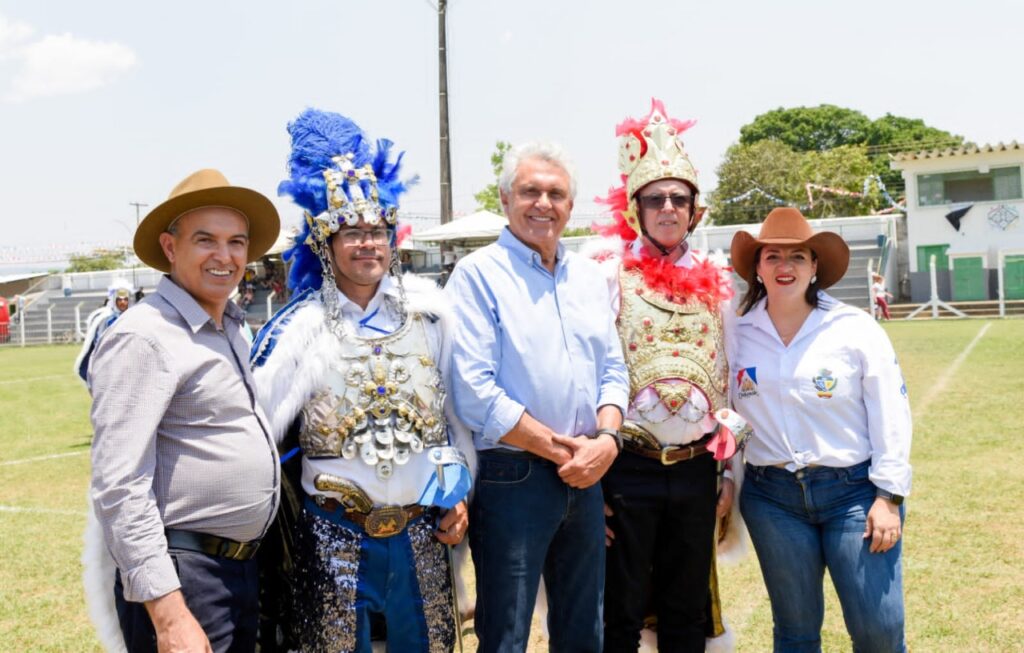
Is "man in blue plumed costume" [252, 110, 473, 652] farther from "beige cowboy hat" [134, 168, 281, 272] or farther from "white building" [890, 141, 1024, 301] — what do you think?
"white building" [890, 141, 1024, 301]

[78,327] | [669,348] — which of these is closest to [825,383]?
[669,348]

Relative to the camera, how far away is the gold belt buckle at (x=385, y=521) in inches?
115

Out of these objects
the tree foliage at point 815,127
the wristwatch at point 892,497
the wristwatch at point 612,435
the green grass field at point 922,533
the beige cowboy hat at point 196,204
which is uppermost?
the tree foliage at point 815,127

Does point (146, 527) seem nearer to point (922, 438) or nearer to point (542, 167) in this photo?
point (542, 167)

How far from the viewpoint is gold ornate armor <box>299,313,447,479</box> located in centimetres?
292

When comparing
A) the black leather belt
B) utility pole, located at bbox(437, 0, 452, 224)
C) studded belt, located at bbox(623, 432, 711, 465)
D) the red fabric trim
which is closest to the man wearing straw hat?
the black leather belt

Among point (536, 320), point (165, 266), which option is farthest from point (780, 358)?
point (165, 266)

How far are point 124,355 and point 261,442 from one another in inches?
18.3

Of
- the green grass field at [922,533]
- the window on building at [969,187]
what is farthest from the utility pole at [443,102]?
the window on building at [969,187]

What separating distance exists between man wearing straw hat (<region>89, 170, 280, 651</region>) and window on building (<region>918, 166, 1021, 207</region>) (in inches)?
1274

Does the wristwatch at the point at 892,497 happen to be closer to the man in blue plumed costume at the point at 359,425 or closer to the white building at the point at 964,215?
the man in blue plumed costume at the point at 359,425

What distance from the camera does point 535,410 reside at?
3.12 m

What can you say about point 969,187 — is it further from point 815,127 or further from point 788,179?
point 815,127

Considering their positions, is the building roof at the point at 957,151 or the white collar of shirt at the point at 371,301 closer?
the white collar of shirt at the point at 371,301
